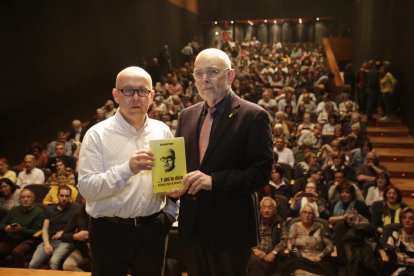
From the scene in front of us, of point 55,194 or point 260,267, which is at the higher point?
point 55,194

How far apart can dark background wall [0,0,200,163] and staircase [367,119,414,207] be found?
6.43 metres

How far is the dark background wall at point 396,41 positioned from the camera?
29.3 feet

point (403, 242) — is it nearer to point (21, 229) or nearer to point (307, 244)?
point (307, 244)

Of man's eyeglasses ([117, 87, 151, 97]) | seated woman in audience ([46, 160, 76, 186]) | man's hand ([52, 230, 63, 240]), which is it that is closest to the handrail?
seated woman in audience ([46, 160, 76, 186])

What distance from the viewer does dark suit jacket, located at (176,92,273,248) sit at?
1.91 meters

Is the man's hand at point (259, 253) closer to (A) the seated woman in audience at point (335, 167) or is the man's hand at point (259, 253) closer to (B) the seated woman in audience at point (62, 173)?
(A) the seated woman in audience at point (335, 167)

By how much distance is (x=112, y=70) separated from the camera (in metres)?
12.9

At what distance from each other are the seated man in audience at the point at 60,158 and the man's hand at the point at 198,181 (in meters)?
5.84

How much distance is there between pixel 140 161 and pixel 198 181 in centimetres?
24

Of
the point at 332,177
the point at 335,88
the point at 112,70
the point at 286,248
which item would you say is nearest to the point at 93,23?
the point at 112,70

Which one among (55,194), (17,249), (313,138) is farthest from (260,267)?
(313,138)

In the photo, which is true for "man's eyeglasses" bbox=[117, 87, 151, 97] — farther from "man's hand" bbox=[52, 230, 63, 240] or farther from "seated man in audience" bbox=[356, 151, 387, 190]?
"seated man in audience" bbox=[356, 151, 387, 190]

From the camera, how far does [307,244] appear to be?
4.52m

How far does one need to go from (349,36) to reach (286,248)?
17.8 metres
